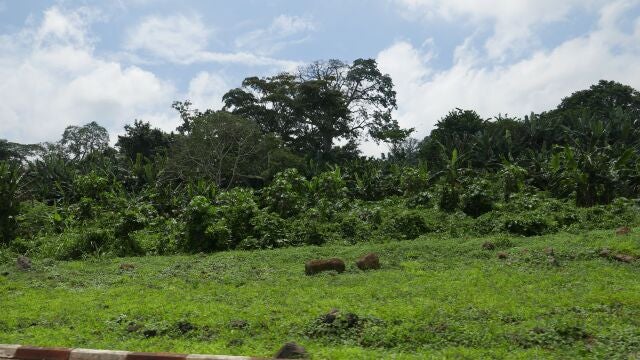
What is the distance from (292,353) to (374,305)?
222 cm

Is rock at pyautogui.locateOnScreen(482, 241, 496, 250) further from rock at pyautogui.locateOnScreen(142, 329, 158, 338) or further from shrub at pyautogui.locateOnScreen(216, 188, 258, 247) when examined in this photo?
rock at pyautogui.locateOnScreen(142, 329, 158, 338)

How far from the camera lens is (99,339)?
22.8 feet

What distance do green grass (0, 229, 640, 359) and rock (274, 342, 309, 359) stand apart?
0.18m

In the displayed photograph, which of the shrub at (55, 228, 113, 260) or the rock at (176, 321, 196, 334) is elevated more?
the shrub at (55, 228, 113, 260)

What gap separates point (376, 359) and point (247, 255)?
27.1ft

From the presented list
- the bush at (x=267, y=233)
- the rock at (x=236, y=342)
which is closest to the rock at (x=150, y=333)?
the rock at (x=236, y=342)

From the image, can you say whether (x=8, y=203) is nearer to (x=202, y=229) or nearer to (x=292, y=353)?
(x=202, y=229)

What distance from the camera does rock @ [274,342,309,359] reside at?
219 inches

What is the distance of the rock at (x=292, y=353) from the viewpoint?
557 cm

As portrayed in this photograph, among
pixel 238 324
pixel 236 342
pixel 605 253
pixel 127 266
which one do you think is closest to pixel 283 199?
pixel 127 266

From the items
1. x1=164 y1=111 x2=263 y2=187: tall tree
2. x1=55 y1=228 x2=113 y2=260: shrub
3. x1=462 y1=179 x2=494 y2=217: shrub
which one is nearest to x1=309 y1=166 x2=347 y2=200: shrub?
x1=462 y1=179 x2=494 y2=217: shrub

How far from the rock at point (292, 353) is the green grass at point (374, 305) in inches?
7.1

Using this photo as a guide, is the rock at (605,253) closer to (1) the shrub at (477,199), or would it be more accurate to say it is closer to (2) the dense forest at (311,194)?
(2) the dense forest at (311,194)

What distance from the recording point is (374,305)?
24.9ft
